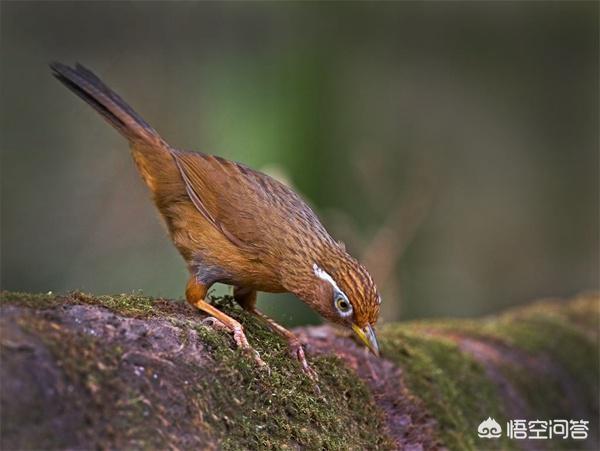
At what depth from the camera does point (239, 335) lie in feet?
10.9

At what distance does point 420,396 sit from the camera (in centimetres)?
425

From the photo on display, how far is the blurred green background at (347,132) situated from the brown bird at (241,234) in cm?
419

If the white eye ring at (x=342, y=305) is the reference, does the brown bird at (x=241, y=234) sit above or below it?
above

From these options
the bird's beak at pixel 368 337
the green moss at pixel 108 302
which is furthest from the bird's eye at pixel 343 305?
the green moss at pixel 108 302

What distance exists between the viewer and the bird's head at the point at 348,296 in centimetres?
378

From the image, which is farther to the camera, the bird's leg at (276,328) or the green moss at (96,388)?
the bird's leg at (276,328)

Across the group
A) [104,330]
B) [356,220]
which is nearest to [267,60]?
[356,220]

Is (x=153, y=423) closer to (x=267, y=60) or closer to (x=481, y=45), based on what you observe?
(x=267, y=60)

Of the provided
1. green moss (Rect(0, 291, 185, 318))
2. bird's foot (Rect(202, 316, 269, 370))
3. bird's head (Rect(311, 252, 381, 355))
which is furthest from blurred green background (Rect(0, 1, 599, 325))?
green moss (Rect(0, 291, 185, 318))

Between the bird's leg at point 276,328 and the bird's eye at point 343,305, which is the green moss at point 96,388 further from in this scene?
the bird's eye at point 343,305

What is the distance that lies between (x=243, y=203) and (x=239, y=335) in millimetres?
1054

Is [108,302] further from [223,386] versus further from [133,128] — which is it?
[133,128]

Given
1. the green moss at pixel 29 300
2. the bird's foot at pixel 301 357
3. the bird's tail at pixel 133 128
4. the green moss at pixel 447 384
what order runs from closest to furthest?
1. the green moss at pixel 29 300
2. the bird's foot at pixel 301 357
3. the green moss at pixel 447 384
4. the bird's tail at pixel 133 128

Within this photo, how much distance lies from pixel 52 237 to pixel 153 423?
7.80m
